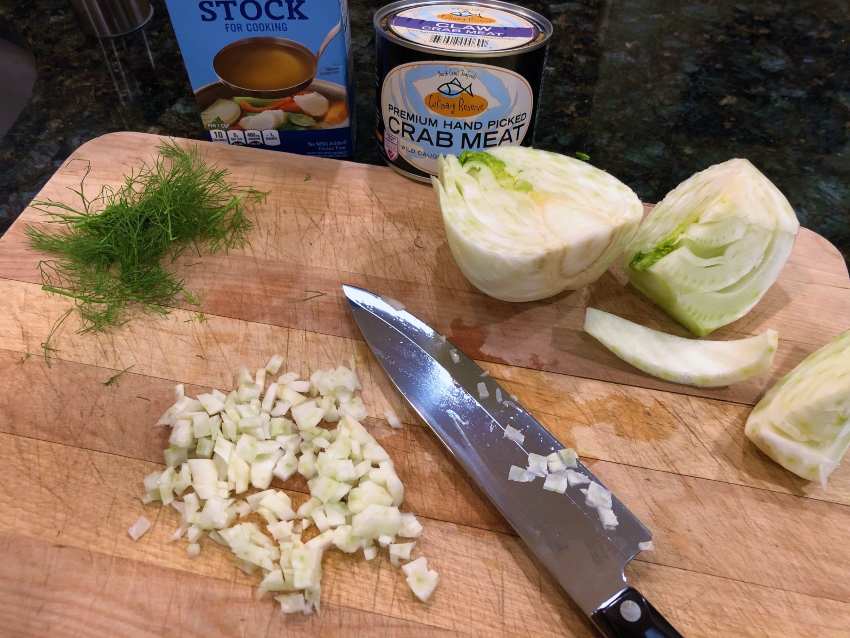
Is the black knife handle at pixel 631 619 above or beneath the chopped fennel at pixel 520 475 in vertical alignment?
above

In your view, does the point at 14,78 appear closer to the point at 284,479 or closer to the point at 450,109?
the point at 450,109

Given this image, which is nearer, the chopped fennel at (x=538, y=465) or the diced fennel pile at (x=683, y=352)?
the chopped fennel at (x=538, y=465)

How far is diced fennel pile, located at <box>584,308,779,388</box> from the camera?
1.67 m

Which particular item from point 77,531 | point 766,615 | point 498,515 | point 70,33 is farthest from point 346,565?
point 70,33

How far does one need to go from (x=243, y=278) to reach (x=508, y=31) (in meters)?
1.17

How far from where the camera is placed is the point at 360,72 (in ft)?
9.41

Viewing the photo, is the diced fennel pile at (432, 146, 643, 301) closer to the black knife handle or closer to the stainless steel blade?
the stainless steel blade

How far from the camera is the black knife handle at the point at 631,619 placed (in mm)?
1209

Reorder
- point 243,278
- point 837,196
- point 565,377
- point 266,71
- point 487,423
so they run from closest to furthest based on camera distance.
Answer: point 487,423 < point 565,377 < point 243,278 < point 266,71 < point 837,196

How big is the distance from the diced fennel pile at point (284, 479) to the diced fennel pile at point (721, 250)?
3.15 ft

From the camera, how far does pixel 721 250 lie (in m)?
1.75

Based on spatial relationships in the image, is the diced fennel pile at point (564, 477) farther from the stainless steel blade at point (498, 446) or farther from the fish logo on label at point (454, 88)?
the fish logo on label at point (454, 88)

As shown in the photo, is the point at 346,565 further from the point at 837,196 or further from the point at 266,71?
the point at 837,196

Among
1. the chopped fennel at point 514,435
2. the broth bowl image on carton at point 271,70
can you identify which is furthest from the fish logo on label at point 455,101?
the chopped fennel at point 514,435
